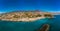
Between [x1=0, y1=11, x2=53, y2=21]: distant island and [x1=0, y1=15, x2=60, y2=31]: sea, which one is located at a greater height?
[x1=0, y1=11, x2=53, y2=21]: distant island

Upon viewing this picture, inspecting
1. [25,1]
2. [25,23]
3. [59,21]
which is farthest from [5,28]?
[59,21]

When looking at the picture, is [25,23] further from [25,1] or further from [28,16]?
[25,1]

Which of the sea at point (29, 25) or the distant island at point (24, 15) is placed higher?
the distant island at point (24, 15)

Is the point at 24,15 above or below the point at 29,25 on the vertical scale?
above
